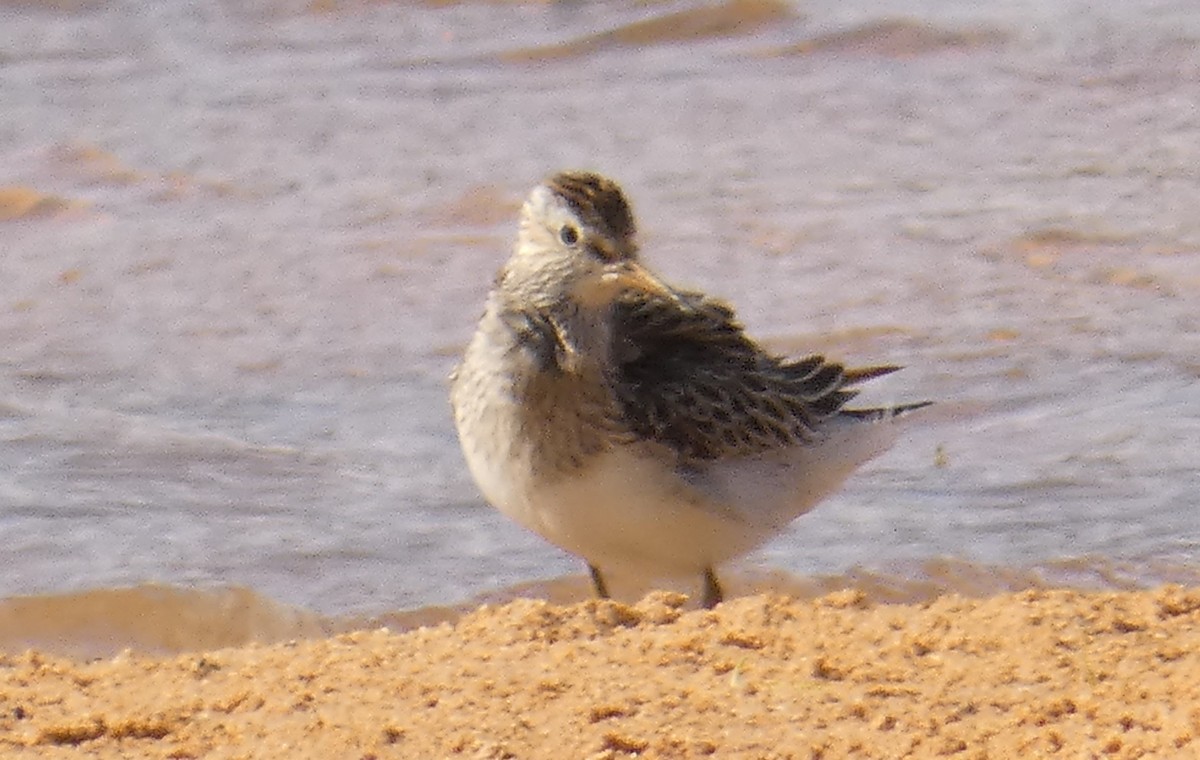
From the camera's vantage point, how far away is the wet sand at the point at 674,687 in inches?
188

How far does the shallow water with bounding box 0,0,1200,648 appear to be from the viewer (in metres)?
8.16

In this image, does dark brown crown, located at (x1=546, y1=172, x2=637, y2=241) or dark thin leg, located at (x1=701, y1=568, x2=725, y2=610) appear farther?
dark thin leg, located at (x1=701, y1=568, x2=725, y2=610)

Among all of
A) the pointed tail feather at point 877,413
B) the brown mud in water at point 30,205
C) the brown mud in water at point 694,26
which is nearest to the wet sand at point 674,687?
the pointed tail feather at point 877,413

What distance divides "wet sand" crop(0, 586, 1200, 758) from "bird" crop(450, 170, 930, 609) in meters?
0.74

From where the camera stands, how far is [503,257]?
1123 centimetres

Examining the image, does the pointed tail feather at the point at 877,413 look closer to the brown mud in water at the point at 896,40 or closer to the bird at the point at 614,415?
the bird at the point at 614,415

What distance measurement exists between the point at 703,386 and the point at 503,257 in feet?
14.0

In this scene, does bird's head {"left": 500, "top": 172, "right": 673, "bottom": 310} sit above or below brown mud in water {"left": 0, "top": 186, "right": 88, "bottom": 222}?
below

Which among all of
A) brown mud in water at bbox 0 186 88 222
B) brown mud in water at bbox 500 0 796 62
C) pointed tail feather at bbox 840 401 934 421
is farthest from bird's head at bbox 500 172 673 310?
brown mud in water at bbox 500 0 796 62

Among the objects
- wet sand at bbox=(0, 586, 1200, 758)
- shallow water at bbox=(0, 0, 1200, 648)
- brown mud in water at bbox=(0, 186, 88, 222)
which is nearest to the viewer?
wet sand at bbox=(0, 586, 1200, 758)

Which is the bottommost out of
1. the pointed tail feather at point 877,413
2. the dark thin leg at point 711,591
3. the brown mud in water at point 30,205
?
the dark thin leg at point 711,591

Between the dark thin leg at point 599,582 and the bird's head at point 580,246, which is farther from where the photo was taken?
the dark thin leg at point 599,582

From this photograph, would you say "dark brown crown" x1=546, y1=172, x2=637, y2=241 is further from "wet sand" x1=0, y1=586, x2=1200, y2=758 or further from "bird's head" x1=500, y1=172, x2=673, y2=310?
"wet sand" x1=0, y1=586, x2=1200, y2=758

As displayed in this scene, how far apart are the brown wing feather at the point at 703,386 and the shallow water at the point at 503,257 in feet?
→ 2.59
